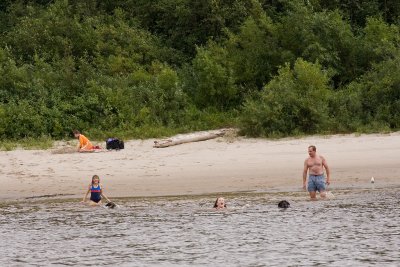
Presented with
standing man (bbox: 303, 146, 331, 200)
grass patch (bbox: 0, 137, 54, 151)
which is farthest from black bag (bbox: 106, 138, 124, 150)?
standing man (bbox: 303, 146, 331, 200)

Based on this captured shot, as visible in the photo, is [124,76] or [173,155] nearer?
[173,155]

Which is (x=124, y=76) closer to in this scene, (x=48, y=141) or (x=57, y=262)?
(x=48, y=141)

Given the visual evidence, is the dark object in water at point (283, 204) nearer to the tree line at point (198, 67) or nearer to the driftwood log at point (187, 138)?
the driftwood log at point (187, 138)

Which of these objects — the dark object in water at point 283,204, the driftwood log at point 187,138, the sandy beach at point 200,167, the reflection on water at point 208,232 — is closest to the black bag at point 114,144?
the sandy beach at point 200,167

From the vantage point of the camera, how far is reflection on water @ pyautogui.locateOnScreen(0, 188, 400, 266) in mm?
17484

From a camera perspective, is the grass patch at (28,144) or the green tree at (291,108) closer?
the grass patch at (28,144)

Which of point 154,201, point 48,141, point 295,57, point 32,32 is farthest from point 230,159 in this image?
point 32,32

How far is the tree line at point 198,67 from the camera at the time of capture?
96.6ft

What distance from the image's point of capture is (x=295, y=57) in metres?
33.6

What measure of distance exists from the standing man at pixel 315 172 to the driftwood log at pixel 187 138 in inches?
233

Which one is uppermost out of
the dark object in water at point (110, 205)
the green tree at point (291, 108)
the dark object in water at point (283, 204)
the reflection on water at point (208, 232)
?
the green tree at point (291, 108)

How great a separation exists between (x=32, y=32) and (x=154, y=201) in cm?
1599

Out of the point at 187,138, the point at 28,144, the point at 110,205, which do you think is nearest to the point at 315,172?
the point at 110,205

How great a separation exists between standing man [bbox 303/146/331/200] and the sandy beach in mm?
685
